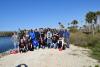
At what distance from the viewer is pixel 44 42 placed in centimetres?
2844

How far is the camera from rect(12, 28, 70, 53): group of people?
2666 centimetres

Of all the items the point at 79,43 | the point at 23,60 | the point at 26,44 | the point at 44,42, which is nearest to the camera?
the point at 23,60

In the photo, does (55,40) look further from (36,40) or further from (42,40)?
(36,40)

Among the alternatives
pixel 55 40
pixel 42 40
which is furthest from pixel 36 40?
pixel 55 40

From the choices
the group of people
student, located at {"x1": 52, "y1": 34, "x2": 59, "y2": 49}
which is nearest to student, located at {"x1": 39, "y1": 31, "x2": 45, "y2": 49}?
the group of people

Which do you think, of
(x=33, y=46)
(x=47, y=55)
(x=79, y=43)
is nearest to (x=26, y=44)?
(x=33, y=46)

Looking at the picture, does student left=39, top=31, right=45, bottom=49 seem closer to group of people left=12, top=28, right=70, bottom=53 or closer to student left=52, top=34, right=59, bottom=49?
group of people left=12, top=28, right=70, bottom=53

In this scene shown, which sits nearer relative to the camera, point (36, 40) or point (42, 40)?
point (36, 40)

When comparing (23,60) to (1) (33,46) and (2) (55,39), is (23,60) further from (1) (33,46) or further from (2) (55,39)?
(2) (55,39)

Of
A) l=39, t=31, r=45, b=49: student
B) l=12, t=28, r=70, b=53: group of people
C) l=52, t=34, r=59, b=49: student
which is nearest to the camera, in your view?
l=12, t=28, r=70, b=53: group of people

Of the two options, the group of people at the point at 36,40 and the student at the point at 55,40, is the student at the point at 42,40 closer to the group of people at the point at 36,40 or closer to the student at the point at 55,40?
the group of people at the point at 36,40

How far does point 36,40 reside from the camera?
28.0 metres

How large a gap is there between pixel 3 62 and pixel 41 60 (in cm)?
264

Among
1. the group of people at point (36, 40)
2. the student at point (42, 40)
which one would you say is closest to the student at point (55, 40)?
the group of people at point (36, 40)
